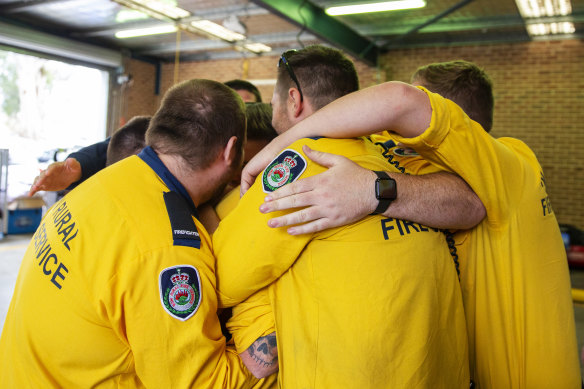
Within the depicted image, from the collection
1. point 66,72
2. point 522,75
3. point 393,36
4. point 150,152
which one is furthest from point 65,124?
point 150,152

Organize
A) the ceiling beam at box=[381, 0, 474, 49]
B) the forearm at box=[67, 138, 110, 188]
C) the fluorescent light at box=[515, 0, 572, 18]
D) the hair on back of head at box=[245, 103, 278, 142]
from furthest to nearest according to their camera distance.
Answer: the fluorescent light at box=[515, 0, 572, 18] < the ceiling beam at box=[381, 0, 474, 49] < the forearm at box=[67, 138, 110, 188] < the hair on back of head at box=[245, 103, 278, 142]

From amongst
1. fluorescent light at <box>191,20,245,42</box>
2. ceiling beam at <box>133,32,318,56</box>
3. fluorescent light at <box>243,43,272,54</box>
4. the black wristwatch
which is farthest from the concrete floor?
fluorescent light at <box>243,43,272,54</box>

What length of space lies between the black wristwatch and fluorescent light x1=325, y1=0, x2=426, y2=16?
7432 millimetres

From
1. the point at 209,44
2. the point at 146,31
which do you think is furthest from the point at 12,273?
the point at 209,44

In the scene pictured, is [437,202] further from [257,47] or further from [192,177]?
[257,47]

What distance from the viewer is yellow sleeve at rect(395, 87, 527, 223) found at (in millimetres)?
1307

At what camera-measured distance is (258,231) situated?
129 cm

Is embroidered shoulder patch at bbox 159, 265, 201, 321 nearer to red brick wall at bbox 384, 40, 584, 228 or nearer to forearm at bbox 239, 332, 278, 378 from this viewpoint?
forearm at bbox 239, 332, 278, 378

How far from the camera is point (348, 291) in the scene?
1255 mm

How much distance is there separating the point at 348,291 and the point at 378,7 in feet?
25.7

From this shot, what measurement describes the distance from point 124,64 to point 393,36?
799 cm

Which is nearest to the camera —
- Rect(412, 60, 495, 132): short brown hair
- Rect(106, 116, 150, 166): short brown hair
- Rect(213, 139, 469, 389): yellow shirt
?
Rect(213, 139, 469, 389): yellow shirt

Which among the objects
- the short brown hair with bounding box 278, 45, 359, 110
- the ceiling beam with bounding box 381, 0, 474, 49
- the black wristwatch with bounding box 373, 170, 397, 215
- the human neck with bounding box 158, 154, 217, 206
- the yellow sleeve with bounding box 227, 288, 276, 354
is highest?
the ceiling beam with bounding box 381, 0, 474, 49

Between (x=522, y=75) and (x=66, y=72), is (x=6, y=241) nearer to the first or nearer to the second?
(x=66, y=72)
